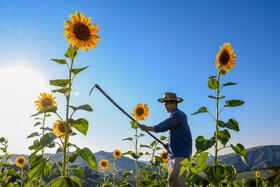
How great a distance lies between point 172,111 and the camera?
5715 mm

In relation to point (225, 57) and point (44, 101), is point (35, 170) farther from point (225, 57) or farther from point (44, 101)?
point (225, 57)

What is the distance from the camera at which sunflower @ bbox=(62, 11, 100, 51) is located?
3.18m

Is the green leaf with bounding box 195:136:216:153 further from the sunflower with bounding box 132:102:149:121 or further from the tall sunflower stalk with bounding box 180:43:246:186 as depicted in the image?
the sunflower with bounding box 132:102:149:121

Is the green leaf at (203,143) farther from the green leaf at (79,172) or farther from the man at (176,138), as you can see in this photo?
the man at (176,138)

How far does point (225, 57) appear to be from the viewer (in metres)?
4.07

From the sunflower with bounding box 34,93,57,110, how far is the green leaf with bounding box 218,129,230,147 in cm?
363

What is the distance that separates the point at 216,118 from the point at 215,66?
1.40 meters

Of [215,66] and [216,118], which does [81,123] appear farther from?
[215,66]

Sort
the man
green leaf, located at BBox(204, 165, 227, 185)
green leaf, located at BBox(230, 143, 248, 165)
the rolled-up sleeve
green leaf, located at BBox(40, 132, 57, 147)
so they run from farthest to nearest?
the rolled-up sleeve, the man, green leaf, located at BBox(230, 143, 248, 165), green leaf, located at BBox(204, 165, 227, 185), green leaf, located at BBox(40, 132, 57, 147)

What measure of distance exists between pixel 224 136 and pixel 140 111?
4.51 meters

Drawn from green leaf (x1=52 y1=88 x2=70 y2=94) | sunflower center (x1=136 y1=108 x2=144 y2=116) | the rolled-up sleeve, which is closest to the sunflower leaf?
green leaf (x1=52 y1=88 x2=70 y2=94)

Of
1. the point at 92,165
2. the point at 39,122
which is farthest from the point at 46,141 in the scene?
the point at 39,122

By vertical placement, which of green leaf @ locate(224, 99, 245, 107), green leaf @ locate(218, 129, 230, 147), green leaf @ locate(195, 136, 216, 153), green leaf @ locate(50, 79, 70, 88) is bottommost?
green leaf @ locate(195, 136, 216, 153)

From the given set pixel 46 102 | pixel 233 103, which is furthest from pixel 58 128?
pixel 233 103
